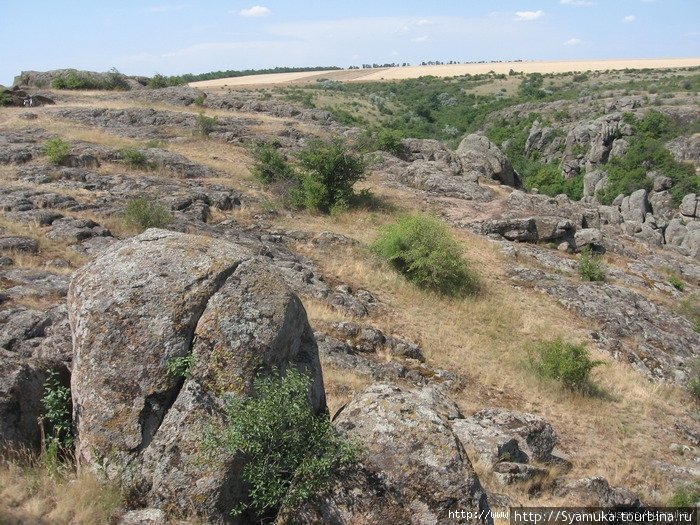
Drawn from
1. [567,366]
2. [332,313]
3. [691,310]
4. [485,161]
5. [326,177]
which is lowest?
[691,310]

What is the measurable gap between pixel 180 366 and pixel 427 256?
492 inches

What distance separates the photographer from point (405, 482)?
4652 millimetres

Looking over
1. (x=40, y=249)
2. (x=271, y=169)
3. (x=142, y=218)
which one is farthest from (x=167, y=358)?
(x=271, y=169)

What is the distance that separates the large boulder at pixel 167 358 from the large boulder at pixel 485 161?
2707cm

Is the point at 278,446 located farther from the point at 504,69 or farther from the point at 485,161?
the point at 504,69

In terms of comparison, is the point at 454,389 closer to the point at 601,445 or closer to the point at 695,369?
the point at 601,445

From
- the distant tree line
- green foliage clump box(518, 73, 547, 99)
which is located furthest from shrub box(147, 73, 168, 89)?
green foliage clump box(518, 73, 547, 99)

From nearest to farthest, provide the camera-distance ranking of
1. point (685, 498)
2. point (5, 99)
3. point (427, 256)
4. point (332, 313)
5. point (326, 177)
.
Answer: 1. point (685, 498)
2. point (332, 313)
3. point (427, 256)
4. point (326, 177)
5. point (5, 99)

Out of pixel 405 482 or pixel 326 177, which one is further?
pixel 326 177

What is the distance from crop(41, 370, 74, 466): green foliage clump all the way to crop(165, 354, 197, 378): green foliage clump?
128 cm

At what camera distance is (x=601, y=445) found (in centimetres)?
1048

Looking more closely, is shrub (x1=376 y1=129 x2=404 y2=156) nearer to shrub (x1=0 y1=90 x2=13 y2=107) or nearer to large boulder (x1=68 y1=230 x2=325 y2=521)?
shrub (x1=0 y1=90 x2=13 y2=107)

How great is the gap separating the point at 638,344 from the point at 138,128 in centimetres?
2701

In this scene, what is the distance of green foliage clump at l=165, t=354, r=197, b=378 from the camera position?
4805mm
